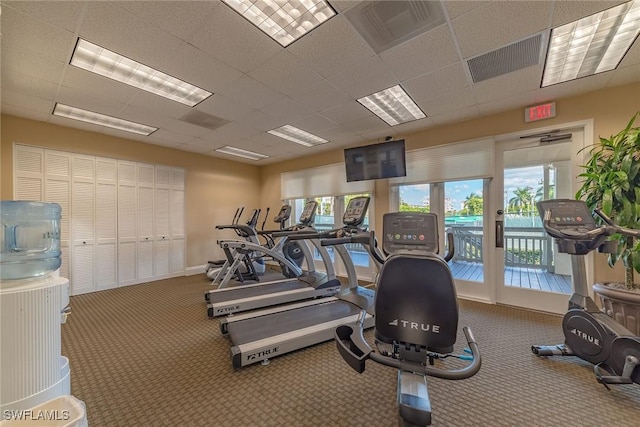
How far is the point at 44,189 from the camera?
4055 millimetres

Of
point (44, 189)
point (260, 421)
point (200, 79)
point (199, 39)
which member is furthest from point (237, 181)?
point (260, 421)

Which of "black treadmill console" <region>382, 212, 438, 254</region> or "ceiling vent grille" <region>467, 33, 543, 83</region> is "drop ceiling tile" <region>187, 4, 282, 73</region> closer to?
"black treadmill console" <region>382, 212, 438, 254</region>

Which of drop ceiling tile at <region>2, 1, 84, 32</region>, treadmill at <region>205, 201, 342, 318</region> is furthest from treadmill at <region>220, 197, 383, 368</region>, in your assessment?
drop ceiling tile at <region>2, 1, 84, 32</region>

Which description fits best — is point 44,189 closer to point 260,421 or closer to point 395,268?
point 260,421

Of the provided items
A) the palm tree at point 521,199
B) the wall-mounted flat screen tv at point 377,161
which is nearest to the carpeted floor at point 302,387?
the palm tree at point 521,199

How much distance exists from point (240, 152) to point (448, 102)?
4.51 m

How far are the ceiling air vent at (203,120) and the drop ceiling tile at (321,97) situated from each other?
1.52 m

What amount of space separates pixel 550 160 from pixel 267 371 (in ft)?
14.5

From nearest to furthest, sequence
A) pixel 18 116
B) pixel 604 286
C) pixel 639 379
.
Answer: pixel 639 379
pixel 604 286
pixel 18 116

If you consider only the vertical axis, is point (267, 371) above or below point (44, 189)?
below

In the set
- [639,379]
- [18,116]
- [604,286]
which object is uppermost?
[18,116]

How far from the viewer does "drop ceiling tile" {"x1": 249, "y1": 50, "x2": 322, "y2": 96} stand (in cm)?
253

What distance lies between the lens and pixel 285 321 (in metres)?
2.76

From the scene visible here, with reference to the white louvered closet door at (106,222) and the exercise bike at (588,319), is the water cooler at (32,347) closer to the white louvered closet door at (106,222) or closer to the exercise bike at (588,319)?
the exercise bike at (588,319)
